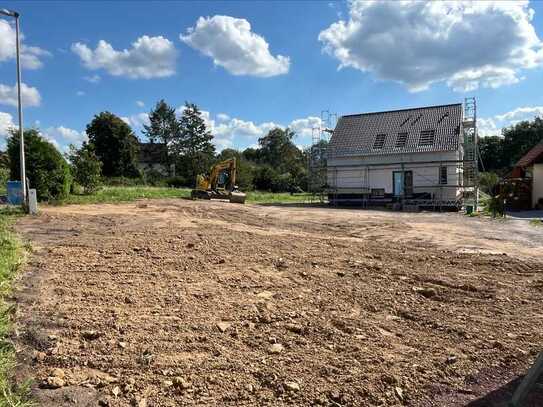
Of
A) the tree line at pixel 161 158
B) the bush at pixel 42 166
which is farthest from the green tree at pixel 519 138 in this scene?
the bush at pixel 42 166

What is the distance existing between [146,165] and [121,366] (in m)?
68.6

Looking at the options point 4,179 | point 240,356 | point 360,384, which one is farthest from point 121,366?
point 4,179

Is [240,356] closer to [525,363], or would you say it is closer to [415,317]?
[415,317]

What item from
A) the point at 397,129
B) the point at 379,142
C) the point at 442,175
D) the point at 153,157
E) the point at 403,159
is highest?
the point at 153,157

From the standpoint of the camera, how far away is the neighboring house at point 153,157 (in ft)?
224

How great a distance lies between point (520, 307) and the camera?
20.7 feet

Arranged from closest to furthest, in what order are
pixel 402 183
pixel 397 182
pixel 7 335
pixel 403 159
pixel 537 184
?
1. pixel 7 335
2. pixel 537 184
3. pixel 402 183
4. pixel 403 159
5. pixel 397 182

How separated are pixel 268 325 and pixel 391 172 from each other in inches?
1143

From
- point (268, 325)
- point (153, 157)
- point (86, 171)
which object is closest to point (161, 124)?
point (153, 157)

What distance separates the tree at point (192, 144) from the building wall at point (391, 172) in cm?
3132

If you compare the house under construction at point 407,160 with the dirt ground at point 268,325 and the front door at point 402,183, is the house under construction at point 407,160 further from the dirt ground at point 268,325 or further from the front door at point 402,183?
the dirt ground at point 268,325

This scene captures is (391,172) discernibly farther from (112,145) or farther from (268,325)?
(112,145)

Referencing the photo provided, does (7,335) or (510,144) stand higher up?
(510,144)

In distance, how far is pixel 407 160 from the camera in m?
32.3
